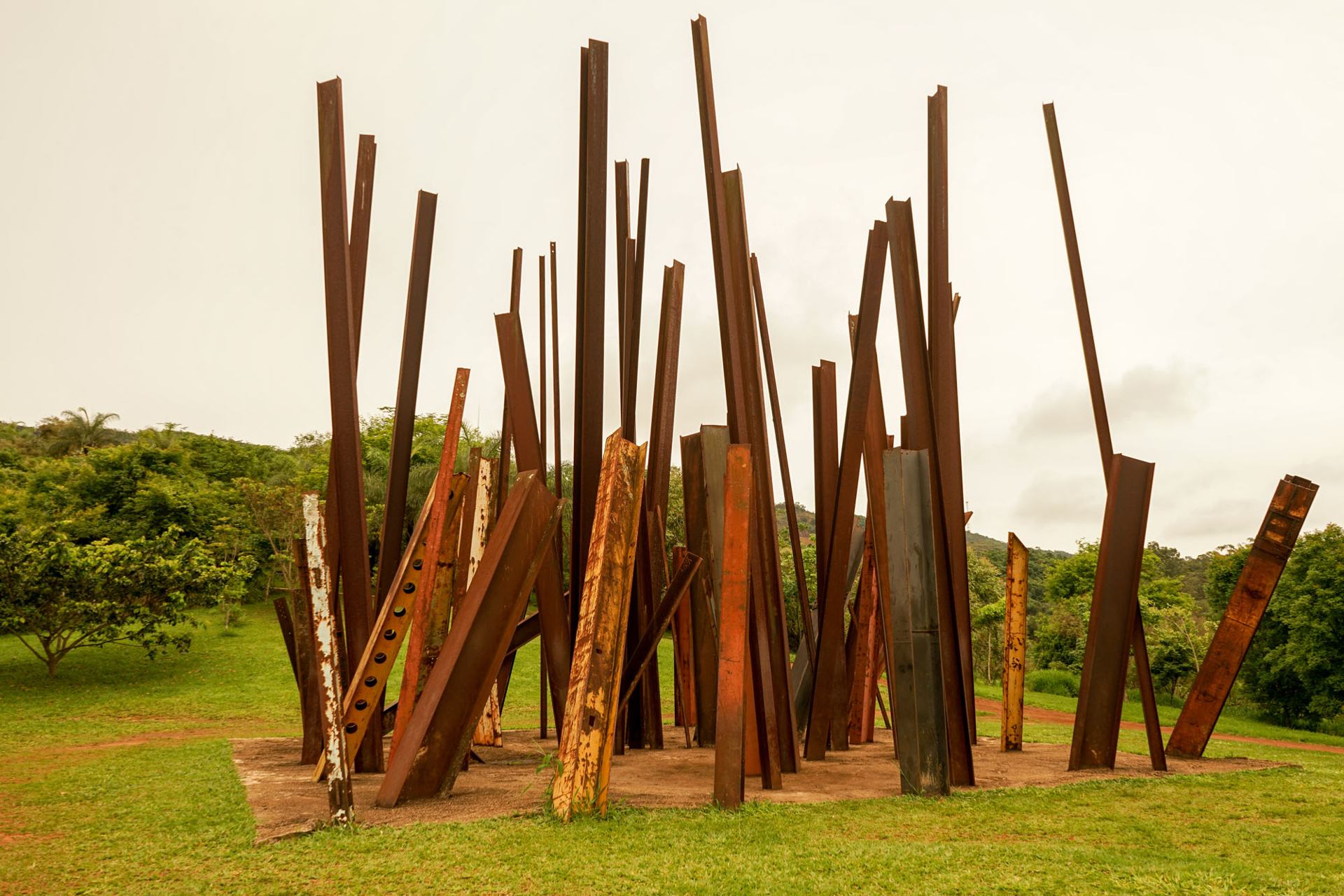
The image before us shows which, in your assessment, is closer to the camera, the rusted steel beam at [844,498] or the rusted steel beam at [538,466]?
the rusted steel beam at [538,466]

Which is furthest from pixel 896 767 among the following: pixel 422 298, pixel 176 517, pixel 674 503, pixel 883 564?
pixel 176 517

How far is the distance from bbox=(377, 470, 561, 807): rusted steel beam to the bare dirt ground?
0.13 m

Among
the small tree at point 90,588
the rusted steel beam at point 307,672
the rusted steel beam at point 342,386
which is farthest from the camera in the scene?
the small tree at point 90,588

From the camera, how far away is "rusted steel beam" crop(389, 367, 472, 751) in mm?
4859

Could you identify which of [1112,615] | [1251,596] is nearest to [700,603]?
[1112,615]

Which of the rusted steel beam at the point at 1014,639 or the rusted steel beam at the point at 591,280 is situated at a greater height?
the rusted steel beam at the point at 591,280

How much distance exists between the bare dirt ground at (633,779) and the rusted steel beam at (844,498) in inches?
13.9

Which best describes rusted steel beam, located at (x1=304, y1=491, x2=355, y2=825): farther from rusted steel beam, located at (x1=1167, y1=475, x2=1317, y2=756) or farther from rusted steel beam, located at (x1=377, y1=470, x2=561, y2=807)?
rusted steel beam, located at (x1=1167, y1=475, x2=1317, y2=756)

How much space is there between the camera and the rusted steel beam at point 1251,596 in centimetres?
570

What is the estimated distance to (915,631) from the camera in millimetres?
4602

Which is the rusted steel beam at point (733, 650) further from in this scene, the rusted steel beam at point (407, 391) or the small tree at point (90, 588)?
the small tree at point (90, 588)

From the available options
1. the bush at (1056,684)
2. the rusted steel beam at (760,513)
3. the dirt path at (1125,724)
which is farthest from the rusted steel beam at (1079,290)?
the bush at (1056,684)

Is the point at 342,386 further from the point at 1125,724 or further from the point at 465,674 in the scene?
the point at 1125,724

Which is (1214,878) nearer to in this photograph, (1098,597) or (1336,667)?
(1098,597)
